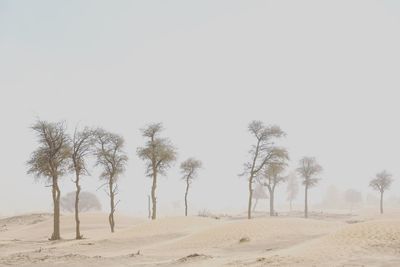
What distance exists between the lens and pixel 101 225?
170 ft

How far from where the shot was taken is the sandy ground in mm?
18734

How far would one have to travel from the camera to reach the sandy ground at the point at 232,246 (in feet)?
61.5

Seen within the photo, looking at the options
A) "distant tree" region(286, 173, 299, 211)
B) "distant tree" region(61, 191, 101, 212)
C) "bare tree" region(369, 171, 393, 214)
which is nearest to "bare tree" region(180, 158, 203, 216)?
"bare tree" region(369, 171, 393, 214)

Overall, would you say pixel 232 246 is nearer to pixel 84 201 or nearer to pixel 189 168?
pixel 189 168

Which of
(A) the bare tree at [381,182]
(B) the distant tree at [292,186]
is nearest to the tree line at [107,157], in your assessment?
(A) the bare tree at [381,182]

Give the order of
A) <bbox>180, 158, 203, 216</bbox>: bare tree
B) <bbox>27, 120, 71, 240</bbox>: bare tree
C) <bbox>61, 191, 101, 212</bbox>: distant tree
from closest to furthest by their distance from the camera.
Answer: <bbox>27, 120, 71, 240</bbox>: bare tree < <bbox>180, 158, 203, 216</bbox>: bare tree < <bbox>61, 191, 101, 212</bbox>: distant tree

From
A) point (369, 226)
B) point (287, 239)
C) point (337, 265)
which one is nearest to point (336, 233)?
point (369, 226)

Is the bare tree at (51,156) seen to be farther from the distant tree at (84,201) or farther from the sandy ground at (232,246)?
the distant tree at (84,201)

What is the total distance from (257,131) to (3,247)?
2670 cm

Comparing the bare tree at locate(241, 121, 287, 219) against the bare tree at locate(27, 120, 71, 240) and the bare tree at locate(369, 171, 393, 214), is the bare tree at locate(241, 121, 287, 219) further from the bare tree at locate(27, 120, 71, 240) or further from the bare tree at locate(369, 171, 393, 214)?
the bare tree at locate(369, 171, 393, 214)

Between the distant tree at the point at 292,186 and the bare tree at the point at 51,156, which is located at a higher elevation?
the bare tree at the point at 51,156

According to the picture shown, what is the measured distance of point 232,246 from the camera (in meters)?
26.2

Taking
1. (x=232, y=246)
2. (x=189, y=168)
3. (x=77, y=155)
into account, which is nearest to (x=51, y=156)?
(x=77, y=155)

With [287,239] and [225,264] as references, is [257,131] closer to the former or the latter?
[287,239]
